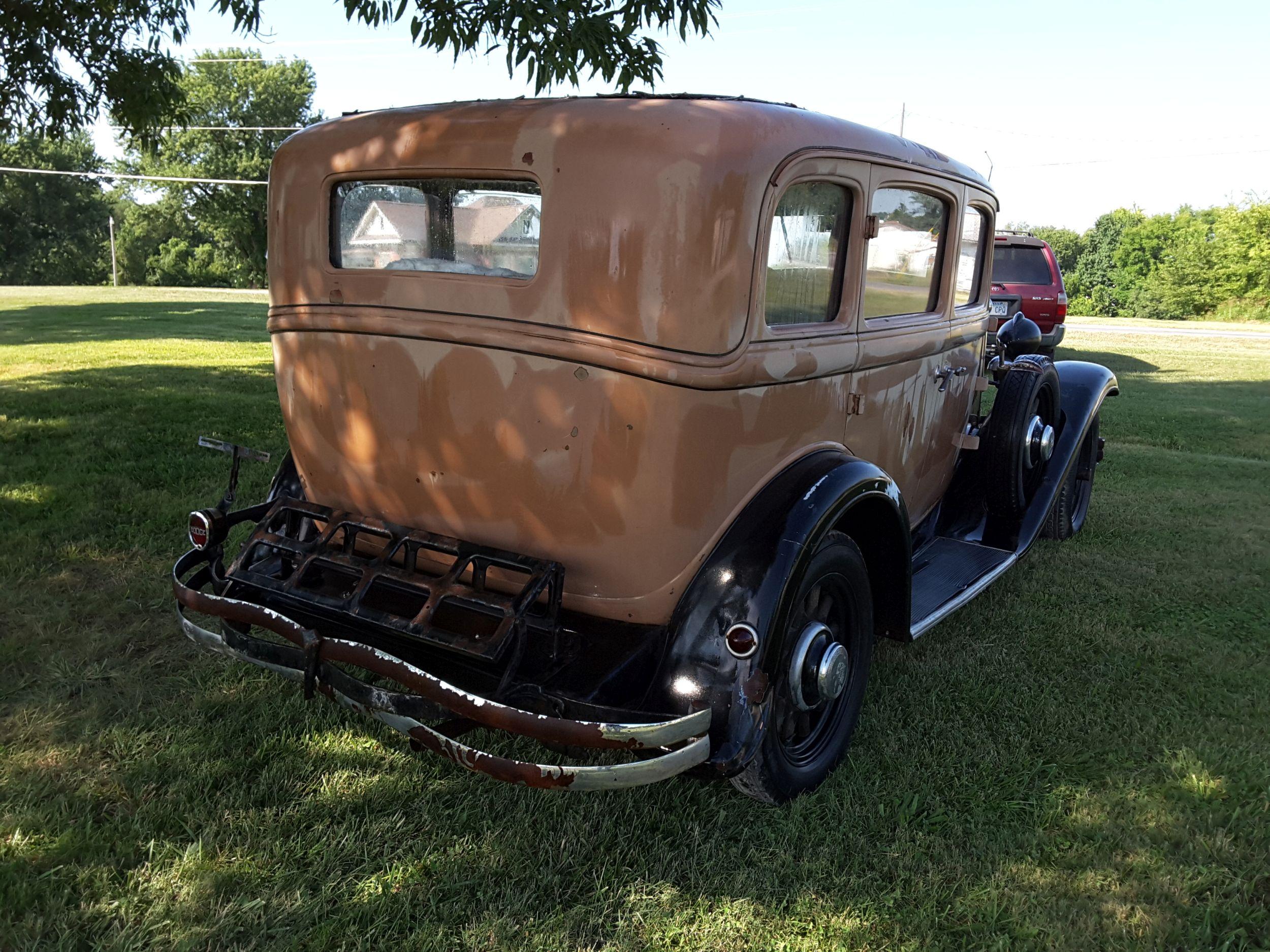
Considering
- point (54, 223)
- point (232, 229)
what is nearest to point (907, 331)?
point (232, 229)

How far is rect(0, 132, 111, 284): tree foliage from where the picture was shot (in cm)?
5353

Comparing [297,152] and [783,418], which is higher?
[297,152]

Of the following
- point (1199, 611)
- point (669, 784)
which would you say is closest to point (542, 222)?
point (669, 784)

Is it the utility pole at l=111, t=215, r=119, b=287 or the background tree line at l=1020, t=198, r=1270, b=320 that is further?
the utility pole at l=111, t=215, r=119, b=287

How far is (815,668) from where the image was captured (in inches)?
110

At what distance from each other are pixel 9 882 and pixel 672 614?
71.6 inches

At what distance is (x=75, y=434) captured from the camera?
277 inches

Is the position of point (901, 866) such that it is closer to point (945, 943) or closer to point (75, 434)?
point (945, 943)

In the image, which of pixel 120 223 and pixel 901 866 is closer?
pixel 901 866

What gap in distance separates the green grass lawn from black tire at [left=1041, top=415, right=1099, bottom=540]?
0.71m

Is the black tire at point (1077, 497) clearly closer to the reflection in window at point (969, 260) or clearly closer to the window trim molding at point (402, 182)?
the reflection in window at point (969, 260)

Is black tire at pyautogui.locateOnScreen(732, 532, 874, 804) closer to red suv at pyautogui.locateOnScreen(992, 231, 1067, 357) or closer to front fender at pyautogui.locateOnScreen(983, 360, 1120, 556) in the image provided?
front fender at pyautogui.locateOnScreen(983, 360, 1120, 556)

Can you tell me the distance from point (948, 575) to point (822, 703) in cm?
130

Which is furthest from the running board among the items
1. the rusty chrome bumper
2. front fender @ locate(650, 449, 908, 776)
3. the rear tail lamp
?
the rear tail lamp
